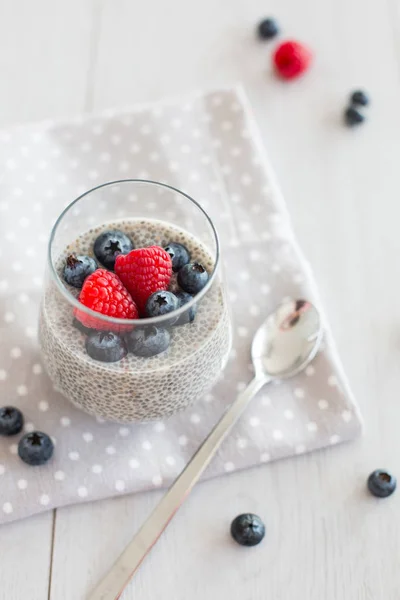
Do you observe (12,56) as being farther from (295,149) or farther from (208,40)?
(295,149)

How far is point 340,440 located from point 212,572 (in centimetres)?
25

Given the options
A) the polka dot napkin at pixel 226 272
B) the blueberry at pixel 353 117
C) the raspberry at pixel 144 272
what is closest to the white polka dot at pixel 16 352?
the polka dot napkin at pixel 226 272

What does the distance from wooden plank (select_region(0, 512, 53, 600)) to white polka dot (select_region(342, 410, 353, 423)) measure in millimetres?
404

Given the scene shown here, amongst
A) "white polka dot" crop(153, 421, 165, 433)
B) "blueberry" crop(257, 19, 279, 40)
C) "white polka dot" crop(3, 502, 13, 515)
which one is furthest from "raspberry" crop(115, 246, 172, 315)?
"blueberry" crop(257, 19, 279, 40)

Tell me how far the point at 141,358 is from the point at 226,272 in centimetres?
31

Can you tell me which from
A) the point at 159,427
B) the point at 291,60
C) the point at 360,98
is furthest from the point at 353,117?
the point at 159,427

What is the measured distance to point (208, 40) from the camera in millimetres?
1512

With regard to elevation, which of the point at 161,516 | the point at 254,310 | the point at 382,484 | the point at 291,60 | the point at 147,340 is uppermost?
the point at 291,60

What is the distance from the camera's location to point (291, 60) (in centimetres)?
145

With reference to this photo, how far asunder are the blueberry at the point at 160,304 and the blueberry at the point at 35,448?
0.23 meters

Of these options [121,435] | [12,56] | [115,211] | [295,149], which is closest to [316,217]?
[295,149]

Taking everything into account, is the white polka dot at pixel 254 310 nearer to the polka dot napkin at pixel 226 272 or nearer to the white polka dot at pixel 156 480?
the polka dot napkin at pixel 226 272

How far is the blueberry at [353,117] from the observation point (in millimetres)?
1393

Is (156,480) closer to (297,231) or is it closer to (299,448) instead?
(299,448)
